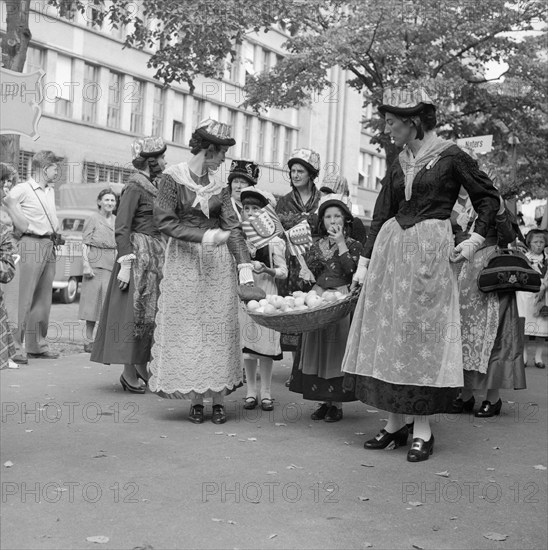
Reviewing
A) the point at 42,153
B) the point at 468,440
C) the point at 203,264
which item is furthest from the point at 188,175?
the point at 42,153

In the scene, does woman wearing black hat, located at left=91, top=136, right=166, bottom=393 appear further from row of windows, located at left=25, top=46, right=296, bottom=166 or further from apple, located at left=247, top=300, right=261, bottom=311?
row of windows, located at left=25, top=46, right=296, bottom=166

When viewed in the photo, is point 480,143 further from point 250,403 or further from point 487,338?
point 250,403

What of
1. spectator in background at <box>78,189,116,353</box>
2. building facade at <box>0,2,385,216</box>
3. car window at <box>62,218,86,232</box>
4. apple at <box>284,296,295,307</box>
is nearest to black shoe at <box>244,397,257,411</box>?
apple at <box>284,296,295,307</box>

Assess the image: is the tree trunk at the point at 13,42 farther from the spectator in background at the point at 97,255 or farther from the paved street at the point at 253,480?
the paved street at the point at 253,480

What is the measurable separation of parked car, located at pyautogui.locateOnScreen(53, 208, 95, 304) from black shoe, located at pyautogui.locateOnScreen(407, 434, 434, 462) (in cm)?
1444

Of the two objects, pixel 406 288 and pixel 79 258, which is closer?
pixel 406 288

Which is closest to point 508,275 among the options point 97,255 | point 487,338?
point 487,338

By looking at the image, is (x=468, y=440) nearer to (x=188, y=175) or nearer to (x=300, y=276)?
(x=300, y=276)

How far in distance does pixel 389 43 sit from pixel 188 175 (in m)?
16.1

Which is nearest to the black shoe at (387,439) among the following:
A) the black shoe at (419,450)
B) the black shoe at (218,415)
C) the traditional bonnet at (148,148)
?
the black shoe at (419,450)

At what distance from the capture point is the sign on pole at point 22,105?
808cm

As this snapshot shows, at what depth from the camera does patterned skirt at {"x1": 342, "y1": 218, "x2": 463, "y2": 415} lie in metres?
6.11

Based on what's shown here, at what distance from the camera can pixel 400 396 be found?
619 cm

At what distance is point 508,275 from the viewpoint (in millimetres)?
7777
